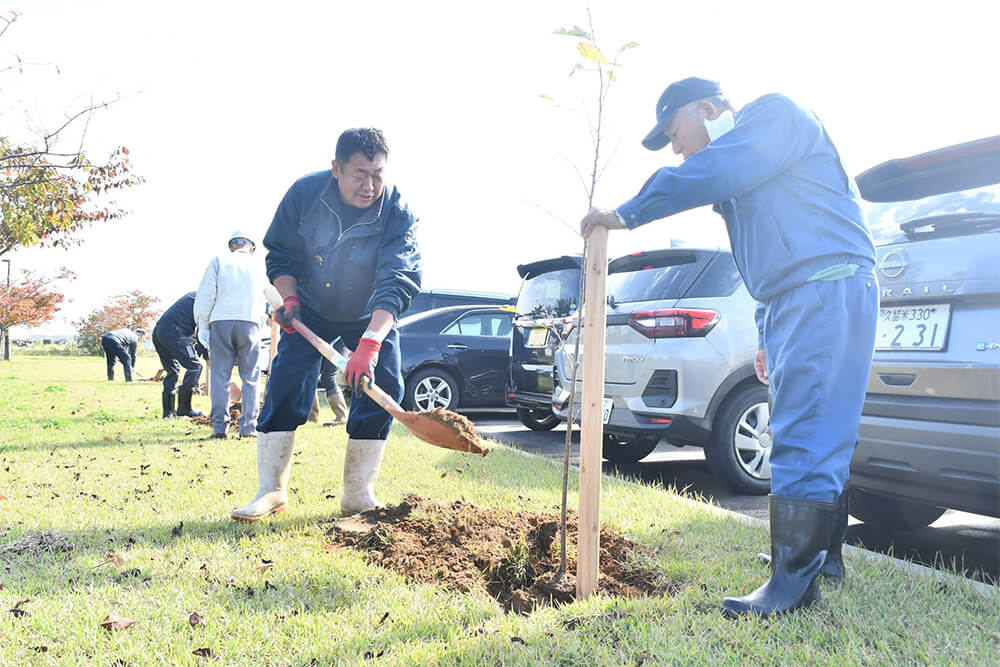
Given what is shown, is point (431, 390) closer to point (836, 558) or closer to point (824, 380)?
point (836, 558)

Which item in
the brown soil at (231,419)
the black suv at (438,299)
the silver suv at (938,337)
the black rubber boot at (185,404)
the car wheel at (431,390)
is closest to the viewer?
the silver suv at (938,337)

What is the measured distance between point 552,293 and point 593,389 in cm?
448

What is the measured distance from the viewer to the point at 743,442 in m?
4.84

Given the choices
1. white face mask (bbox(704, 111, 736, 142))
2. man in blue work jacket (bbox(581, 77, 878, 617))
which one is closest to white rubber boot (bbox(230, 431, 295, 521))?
man in blue work jacket (bbox(581, 77, 878, 617))

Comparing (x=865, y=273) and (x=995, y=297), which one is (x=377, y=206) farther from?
(x=995, y=297)

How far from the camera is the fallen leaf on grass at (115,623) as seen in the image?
211cm

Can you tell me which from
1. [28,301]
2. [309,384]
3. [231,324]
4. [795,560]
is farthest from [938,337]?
[28,301]

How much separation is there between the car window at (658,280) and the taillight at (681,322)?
0.19m

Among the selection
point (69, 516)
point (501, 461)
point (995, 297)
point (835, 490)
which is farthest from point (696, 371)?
point (69, 516)

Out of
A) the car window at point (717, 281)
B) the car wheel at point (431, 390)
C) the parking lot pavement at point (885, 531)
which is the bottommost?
the parking lot pavement at point (885, 531)

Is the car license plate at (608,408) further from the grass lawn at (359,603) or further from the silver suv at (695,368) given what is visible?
the grass lawn at (359,603)

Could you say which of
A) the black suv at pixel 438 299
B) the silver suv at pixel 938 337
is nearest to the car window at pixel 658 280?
the silver suv at pixel 938 337

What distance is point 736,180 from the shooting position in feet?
7.25

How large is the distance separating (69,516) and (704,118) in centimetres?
365
